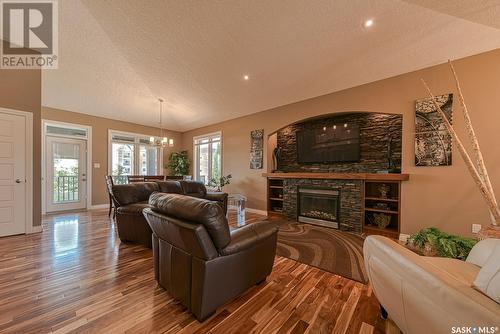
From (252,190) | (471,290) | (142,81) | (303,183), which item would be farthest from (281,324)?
(142,81)

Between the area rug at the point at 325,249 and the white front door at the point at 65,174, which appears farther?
the white front door at the point at 65,174

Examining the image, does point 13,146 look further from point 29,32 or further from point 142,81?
point 142,81

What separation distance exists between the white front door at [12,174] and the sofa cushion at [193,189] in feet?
8.68

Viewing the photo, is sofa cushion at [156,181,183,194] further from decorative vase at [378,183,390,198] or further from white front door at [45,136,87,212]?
decorative vase at [378,183,390,198]

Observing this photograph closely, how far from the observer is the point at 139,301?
1.68 m

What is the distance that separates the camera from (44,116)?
16.4ft

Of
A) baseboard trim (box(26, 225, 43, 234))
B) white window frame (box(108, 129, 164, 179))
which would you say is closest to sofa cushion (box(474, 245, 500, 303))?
baseboard trim (box(26, 225, 43, 234))

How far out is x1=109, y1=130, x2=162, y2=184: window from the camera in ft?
20.5

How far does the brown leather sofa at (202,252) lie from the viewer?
1378mm

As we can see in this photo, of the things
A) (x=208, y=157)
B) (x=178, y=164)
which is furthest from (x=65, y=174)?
(x=208, y=157)

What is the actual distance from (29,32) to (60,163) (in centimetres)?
335

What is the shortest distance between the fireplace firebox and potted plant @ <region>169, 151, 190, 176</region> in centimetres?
466

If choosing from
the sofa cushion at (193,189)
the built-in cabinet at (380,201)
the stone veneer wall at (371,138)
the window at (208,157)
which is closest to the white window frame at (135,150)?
the window at (208,157)

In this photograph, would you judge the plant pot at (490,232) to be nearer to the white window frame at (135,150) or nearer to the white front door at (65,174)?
the white window frame at (135,150)
